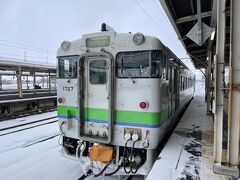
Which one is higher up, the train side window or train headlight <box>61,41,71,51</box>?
Answer: train headlight <box>61,41,71,51</box>

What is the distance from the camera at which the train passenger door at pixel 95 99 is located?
3.77 m

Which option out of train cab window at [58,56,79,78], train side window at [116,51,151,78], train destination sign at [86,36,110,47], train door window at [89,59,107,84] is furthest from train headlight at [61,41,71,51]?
train side window at [116,51,151,78]

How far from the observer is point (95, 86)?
393 cm

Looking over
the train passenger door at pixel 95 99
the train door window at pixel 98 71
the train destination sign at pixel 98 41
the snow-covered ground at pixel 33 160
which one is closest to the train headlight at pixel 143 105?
the train passenger door at pixel 95 99

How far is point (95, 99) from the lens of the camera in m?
3.93

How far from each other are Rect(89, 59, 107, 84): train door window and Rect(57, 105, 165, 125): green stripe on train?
22.8 inches

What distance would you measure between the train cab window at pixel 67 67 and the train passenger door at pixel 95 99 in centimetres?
23

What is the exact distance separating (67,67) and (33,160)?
2.57 metres

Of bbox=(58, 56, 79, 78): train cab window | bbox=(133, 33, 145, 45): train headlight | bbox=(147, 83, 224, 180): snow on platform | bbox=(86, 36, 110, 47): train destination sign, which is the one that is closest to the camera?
bbox=(147, 83, 224, 180): snow on platform

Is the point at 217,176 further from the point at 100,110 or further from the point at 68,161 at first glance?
the point at 68,161

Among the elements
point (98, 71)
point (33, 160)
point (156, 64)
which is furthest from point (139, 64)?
point (33, 160)

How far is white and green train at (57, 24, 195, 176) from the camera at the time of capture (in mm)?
3443

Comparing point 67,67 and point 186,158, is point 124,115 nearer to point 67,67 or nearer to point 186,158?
point 186,158

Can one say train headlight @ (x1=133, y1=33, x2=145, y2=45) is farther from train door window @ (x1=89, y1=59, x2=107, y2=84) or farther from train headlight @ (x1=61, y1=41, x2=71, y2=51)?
train headlight @ (x1=61, y1=41, x2=71, y2=51)
